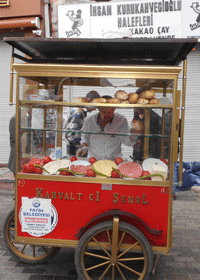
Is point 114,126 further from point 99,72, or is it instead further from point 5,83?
point 5,83

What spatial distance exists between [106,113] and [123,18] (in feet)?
8.64

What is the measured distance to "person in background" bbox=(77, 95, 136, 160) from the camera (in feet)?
9.23

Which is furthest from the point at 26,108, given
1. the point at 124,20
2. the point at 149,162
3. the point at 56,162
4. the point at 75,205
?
the point at 124,20

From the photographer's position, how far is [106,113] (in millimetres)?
2793

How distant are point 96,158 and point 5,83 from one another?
17.8ft

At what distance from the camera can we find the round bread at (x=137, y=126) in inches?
106

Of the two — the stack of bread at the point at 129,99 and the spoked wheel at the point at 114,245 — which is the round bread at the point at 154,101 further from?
the spoked wheel at the point at 114,245

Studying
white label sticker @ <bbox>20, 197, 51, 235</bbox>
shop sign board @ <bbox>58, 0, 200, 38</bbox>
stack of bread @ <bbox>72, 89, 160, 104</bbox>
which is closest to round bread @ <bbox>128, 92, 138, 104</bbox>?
stack of bread @ <bbox>72, 89, 160, 104</bbox>

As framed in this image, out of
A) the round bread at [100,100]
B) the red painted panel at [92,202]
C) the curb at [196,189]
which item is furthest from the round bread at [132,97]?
the curb at [196,189]

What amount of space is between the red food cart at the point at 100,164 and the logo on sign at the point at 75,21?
1530 millimetres

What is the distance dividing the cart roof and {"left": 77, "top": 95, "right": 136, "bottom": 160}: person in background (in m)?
0.57

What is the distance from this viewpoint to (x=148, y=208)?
251 cm

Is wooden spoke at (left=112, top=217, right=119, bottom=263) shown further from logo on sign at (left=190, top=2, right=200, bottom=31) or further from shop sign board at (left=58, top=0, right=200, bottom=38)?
logo on sign at (left=190, top=2, right=200, bottom=31)

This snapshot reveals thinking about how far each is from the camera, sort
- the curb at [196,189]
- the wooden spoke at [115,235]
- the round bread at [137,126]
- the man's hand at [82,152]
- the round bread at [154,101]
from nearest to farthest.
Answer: the wooden spoke at [115,235] < the round bread at [154,101] < the round bread at [137,126] < the man's hand at [82,152] < the curb at [196,189]
